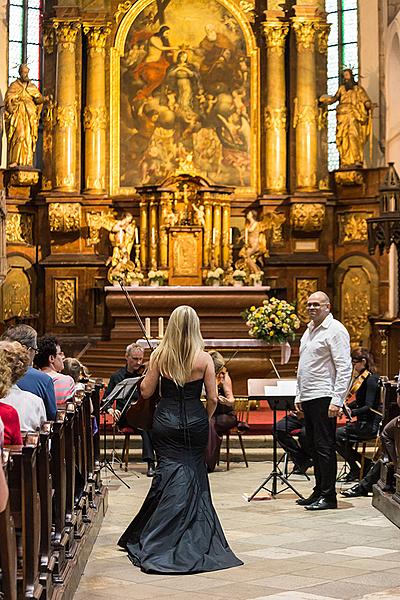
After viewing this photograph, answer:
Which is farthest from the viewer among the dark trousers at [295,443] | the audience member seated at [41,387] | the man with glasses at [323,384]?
the dark trousers at [295,443]

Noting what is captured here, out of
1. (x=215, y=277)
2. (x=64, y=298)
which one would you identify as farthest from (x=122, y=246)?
(x=215, y=277)

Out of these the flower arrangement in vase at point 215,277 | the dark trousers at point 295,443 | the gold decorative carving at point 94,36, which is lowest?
the dark trousers at point 295,443

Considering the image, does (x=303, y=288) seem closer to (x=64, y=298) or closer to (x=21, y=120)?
(x=64, y=298)

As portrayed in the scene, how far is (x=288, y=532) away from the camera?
339 inches

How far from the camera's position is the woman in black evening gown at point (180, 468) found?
7320 mm

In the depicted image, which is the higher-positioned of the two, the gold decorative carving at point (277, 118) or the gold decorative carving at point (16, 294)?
the gold decorative carving at point (277, 118)

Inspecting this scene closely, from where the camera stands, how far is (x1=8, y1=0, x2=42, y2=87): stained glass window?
75.3 ft

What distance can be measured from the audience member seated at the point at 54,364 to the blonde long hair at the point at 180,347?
5.47ft

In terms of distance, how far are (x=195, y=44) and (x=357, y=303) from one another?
5865 millimetres

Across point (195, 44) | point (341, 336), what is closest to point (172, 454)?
point (341, 336)

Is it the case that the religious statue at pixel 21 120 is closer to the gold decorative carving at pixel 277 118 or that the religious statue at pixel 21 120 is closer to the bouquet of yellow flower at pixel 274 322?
the gold decorative carving at pixel 277 118

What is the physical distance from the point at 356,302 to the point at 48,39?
300 inches

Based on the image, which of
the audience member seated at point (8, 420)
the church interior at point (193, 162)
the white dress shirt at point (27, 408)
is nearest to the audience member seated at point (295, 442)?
the white dress shirt at point (27, 408)

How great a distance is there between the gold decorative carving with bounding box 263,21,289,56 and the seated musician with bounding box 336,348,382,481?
37.1 feet
